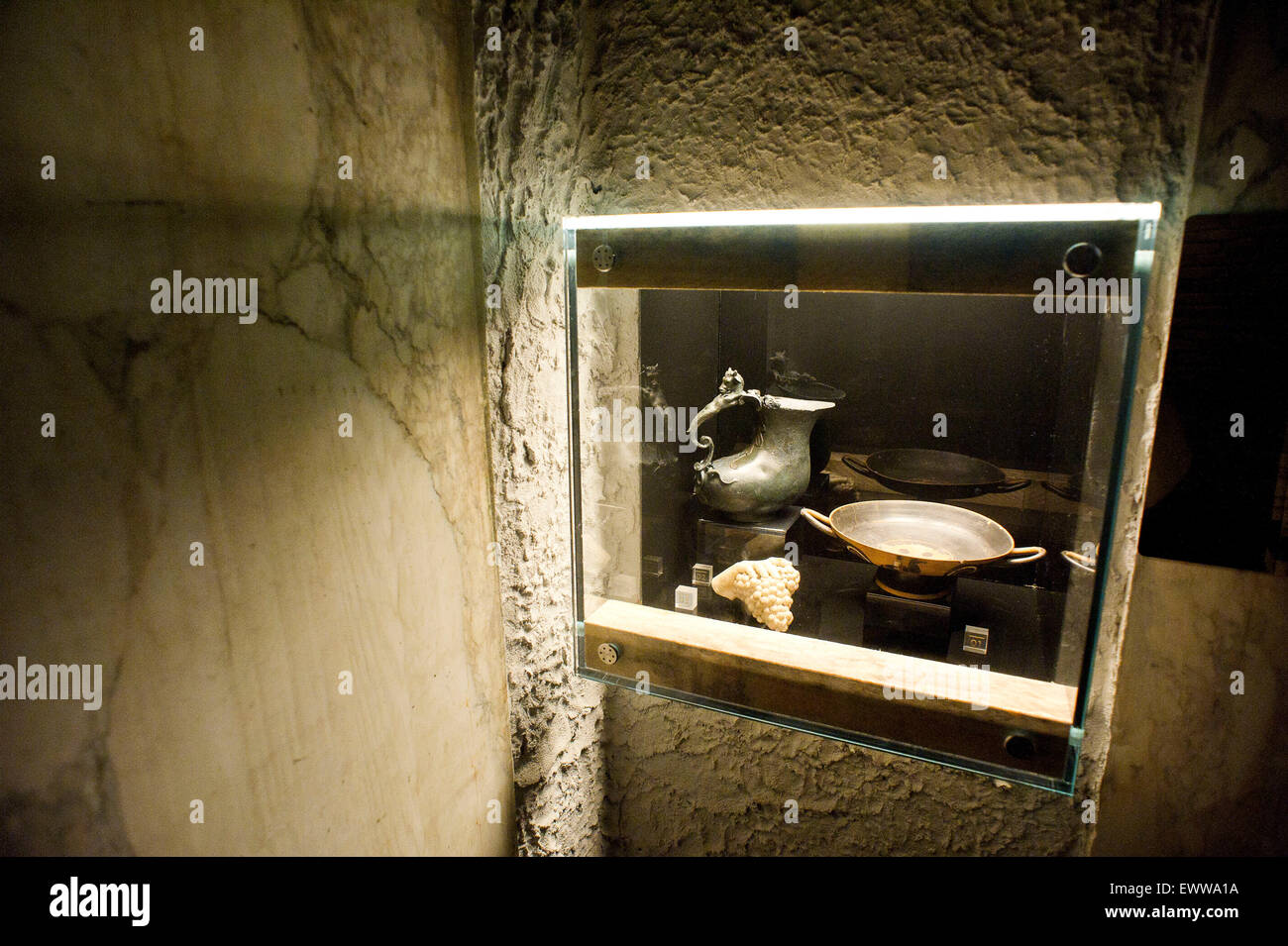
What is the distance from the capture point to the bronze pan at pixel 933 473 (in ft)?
2.81

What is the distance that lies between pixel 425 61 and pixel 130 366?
479mm

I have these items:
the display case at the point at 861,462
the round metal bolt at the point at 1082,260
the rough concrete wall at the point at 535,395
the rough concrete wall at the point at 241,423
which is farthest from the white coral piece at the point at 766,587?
the round metal bolt at the point at 1082,260

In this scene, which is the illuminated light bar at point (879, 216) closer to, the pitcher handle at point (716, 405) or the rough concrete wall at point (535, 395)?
the rough concrete wall at point (535, 395)

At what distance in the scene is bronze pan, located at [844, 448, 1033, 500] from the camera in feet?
2.81

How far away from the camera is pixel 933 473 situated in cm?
88

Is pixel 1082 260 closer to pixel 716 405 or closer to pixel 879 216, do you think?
pixel 879 216

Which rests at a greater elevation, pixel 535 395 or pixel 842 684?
pixel 535 395

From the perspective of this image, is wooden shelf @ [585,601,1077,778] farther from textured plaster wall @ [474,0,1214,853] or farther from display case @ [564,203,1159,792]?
textured plaster wall @ [474,0,1214,853]

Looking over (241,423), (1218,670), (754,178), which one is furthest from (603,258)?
(1218,670)

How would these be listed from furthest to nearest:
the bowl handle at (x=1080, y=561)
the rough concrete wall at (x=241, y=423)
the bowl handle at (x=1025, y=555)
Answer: the bowl handle at (x=1025, y=555)
the bowl handle at (x=1080, y=561)
the rough concrete wall at (x=241, y=423)

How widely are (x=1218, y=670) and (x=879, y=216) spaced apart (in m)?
0.57

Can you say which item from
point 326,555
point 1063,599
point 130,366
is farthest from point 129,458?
point 1063,599

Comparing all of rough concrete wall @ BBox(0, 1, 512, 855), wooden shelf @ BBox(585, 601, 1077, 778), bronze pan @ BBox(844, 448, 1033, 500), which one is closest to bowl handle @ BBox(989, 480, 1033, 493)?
bronze pan @ BBox(844, 448, 1033, 500)

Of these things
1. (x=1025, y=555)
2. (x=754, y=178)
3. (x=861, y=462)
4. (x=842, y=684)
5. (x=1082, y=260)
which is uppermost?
A: (x=754, y=178)
